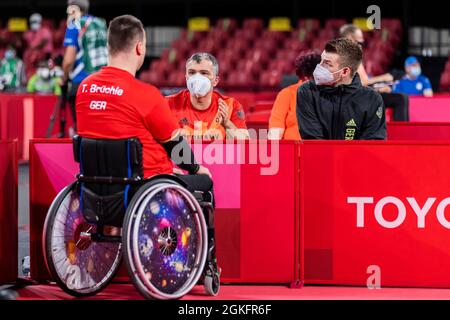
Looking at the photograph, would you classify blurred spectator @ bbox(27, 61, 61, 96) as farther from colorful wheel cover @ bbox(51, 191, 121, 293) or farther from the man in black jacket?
colorful wheel cover @ bbox(51, 191, 121, 293)

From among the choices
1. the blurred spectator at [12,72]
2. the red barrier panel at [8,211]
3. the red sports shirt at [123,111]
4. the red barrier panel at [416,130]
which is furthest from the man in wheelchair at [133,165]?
the blurred spectator at [12,72]

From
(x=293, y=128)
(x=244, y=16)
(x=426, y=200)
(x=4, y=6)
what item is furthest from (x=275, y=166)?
(x=4, y=6)

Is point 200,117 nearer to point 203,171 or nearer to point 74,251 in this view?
point 203,171

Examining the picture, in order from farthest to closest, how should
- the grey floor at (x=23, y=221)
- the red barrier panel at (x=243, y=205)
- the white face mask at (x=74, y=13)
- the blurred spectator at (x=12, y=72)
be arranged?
1. the blurred spectator at (x=12, y=72)
2. the white face mask at (x=74, y=13)
3. the grey floor at (x=23, y=221)
4. the red barrier panel at (x=243, y=205)

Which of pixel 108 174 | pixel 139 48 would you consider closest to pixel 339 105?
pixel 139 48

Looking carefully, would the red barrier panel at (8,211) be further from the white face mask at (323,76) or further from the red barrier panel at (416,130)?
the red barrier panel at (416,130)

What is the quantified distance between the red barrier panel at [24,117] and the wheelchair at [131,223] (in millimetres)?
9245

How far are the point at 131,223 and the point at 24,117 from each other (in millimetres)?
10458

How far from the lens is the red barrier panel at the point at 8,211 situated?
22.0ft

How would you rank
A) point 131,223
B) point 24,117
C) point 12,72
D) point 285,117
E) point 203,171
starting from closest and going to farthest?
1. point 131,223
2. point 203,171
3. point 285,117
4. point 24,117
5. point 12,72

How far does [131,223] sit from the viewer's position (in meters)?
5.79

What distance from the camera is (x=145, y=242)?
5.96 metres
